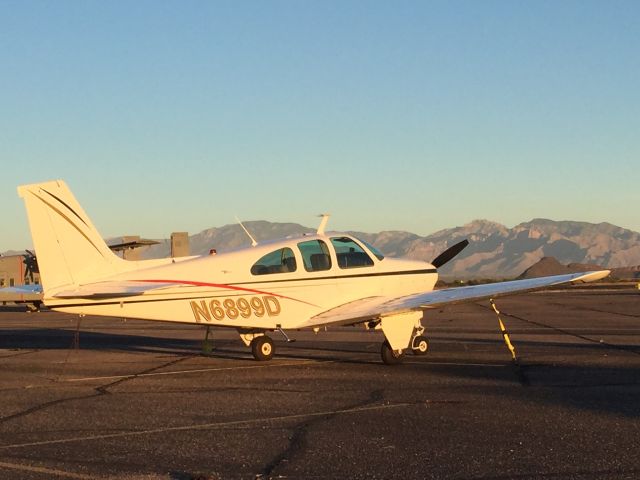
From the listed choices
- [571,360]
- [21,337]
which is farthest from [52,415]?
[21,337]

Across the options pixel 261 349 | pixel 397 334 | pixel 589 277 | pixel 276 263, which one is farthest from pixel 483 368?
pixel 261 349

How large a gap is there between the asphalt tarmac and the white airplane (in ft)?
3.15

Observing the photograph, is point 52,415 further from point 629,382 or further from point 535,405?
point 629,382

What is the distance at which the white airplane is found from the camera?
54.6 feet

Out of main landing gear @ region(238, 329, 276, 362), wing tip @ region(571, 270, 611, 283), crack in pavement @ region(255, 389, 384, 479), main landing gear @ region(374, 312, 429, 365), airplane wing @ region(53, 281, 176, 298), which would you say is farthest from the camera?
main landing gear @ region(238, 329, 276, 362)

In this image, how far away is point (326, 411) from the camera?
11.9 meters

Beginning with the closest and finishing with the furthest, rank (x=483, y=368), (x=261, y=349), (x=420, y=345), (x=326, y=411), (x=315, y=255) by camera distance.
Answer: (x=326, y=411)
(x=483, y=368)
(x=315, y=255)
(x=261, y=349)
(x=420, y=345)

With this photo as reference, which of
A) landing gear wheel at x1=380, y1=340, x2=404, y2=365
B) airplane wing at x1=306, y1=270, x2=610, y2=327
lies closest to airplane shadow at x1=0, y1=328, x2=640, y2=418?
landing gear wheel at x1=380, y1=340, x2=404, y2=365

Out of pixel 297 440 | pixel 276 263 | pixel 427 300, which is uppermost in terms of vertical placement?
pixel 276 263

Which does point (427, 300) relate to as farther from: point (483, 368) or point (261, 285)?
point (261, 285)

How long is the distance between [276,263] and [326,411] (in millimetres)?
6151

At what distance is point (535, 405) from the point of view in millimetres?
12016

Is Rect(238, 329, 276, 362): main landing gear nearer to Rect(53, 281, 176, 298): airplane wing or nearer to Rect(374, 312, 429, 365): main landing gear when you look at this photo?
Rect(53, 281, 176, 298): airplane wing

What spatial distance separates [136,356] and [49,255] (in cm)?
445
